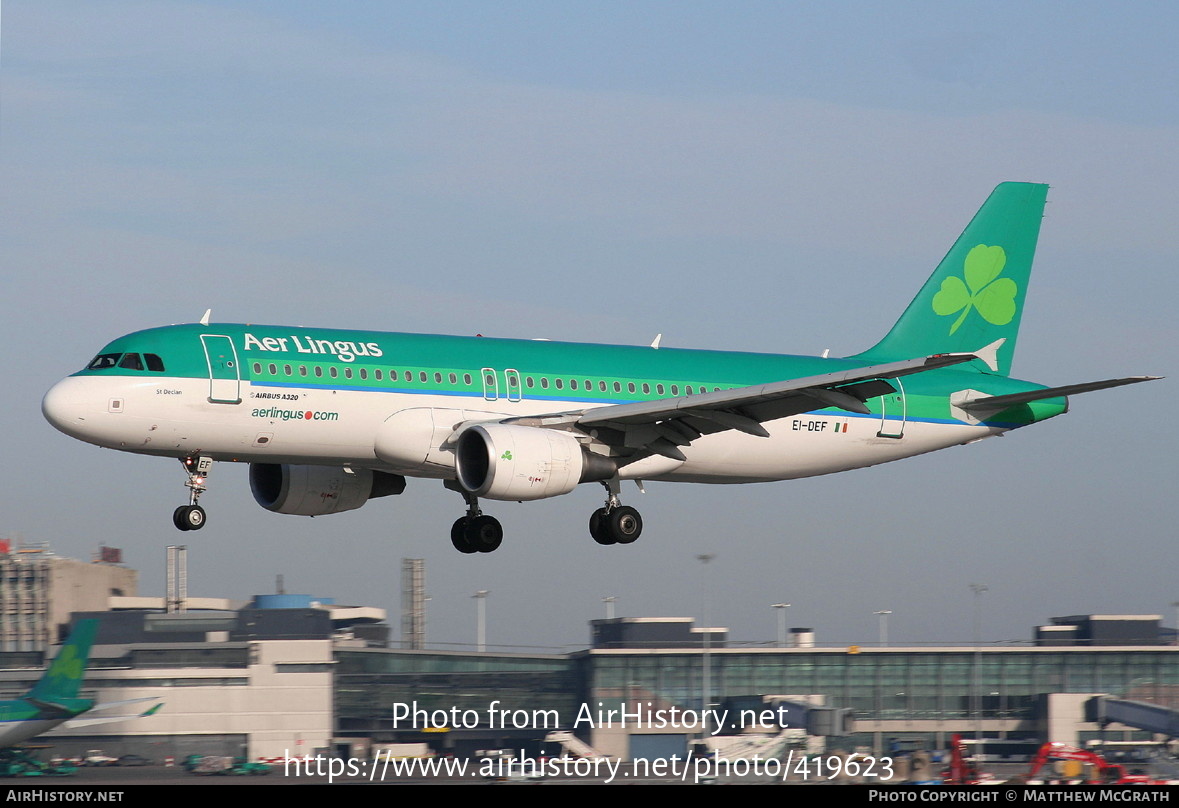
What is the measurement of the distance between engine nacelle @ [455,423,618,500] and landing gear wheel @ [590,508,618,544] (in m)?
3.37

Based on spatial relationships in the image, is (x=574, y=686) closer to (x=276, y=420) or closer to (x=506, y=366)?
(x=506, y=366)

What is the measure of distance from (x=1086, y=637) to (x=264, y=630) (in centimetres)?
4085

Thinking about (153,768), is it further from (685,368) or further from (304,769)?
(685,368)

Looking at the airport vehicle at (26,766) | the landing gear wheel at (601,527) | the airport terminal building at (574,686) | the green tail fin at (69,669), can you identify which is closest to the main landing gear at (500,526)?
the landing gear wheel at (601,527)

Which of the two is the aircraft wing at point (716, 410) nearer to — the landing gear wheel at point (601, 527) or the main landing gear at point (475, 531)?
the landing gear wheel at point (601, 527)

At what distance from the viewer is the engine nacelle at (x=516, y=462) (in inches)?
1374

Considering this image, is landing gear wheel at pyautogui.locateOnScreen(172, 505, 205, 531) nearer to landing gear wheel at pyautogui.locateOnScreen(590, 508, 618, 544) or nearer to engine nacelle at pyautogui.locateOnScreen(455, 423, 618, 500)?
engine nacelle at pyautogui.locateOnScreen(455, 423, 618, 500)

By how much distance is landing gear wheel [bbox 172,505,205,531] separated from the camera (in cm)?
3491

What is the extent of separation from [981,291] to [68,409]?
27.2 meters

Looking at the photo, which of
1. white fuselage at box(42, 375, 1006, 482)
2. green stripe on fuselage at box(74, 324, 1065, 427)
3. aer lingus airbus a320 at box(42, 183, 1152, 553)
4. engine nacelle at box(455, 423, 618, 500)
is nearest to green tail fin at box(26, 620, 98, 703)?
aer lingus airbus a320 at box(42, 183, 1152, 553)

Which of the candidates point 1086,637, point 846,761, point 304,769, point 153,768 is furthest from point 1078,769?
point 1086,637

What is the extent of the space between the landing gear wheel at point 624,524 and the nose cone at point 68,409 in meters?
13.4

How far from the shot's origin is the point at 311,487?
39.7 meters

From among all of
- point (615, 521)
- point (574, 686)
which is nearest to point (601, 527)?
point (615, 521)
